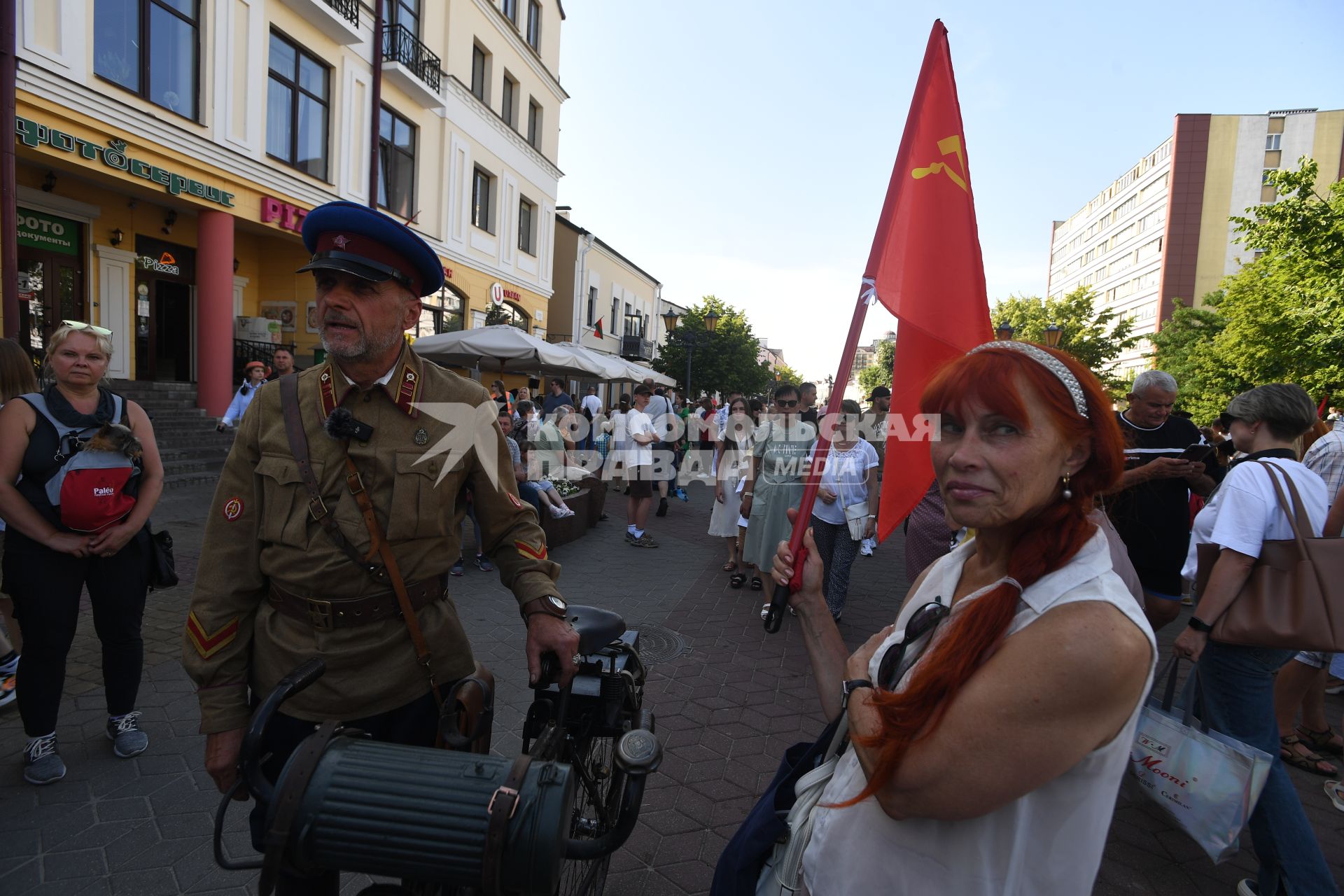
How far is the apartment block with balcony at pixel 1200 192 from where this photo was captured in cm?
5025

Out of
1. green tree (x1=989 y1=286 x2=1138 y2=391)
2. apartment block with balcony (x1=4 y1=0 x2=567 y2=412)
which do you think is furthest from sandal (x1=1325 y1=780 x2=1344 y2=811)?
green tree (x1=989 y1=286 x2=1138 y2=391)

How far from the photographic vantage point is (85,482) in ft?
10.0

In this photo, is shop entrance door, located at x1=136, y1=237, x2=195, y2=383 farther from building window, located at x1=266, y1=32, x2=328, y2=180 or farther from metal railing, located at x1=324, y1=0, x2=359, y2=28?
metal railing, located at x1=324, y1=0, x2=359, y2=28

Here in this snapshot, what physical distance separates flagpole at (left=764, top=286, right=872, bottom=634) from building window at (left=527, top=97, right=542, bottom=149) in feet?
78.4

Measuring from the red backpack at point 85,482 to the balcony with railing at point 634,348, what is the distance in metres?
Result: 35.9

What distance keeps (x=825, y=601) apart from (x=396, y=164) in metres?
18.3

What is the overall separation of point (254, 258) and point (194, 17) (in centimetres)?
528

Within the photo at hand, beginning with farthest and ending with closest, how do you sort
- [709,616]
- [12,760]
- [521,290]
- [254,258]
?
1. [521,290]
2. [254,258]
3. [709,616]
4. [12,760]

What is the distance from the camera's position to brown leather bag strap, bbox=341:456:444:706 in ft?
6.17

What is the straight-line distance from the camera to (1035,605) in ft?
3.92

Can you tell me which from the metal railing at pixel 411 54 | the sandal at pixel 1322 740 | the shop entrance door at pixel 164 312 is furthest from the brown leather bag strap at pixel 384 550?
the metal railing at pixel 411 54

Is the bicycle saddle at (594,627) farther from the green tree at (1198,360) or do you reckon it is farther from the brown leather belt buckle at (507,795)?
the green tree at (1198,360)

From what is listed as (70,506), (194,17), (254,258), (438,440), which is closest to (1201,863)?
(438,440)

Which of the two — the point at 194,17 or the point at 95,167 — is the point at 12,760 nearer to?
the point at 95,167
